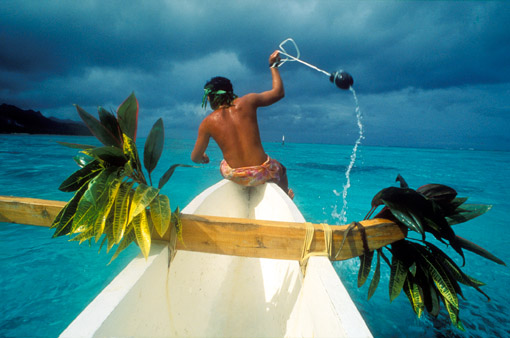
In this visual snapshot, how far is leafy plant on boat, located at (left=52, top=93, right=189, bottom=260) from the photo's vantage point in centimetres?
92

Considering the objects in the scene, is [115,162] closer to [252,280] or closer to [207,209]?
[207,209]

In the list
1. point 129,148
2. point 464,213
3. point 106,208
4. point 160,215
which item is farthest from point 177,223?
point 464,213

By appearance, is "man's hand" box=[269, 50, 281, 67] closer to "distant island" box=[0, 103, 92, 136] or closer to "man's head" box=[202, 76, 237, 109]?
"man's head" box=[202, 76, 237, 109]

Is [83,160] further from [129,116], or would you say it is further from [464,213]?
[464,213]

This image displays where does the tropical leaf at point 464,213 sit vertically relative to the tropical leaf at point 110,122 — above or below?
below

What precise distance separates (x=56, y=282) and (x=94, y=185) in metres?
3.09

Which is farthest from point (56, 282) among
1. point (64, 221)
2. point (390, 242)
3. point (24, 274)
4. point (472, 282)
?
point (472, 282)

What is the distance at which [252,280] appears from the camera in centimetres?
206

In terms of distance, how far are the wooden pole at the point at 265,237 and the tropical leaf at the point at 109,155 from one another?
41 cm

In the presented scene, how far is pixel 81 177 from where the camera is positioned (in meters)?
0.97

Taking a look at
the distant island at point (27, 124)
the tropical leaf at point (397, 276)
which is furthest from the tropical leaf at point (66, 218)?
the distant island at point (27, 124)

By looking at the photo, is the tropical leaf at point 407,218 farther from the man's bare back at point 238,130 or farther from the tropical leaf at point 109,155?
the man's bare back at point 238,130

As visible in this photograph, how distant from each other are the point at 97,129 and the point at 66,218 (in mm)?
396

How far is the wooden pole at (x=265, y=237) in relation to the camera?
3.85 feet
